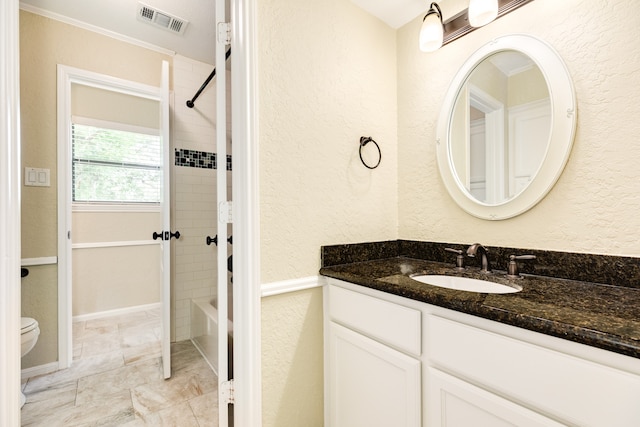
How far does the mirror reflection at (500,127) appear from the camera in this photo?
1235mm

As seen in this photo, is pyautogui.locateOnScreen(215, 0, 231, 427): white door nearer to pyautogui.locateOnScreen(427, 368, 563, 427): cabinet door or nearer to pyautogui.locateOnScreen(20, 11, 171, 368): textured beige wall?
pyautogui.locateOnScreen(427, 368, 563, 427): cabinet door

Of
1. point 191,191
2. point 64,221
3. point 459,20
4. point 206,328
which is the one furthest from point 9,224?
point 459,20

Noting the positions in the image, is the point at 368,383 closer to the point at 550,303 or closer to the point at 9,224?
the point at 550,303

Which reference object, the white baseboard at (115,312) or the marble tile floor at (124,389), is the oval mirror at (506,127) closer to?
the marble tile floor at (124,389)

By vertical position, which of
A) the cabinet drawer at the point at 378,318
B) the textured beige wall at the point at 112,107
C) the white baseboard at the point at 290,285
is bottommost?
the cabinet drawer at the point at 378,318

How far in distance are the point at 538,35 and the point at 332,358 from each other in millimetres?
1732

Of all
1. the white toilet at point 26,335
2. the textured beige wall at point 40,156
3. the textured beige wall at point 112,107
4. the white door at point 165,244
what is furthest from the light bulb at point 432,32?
the textured beige wall at point 112,107

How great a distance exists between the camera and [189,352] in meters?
2.33

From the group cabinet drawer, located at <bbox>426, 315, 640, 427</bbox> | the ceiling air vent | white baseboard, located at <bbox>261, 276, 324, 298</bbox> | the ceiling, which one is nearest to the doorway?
the ceiling

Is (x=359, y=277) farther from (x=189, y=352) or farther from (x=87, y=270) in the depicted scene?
(x=87, y=270)

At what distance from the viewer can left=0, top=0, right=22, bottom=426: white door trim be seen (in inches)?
40.6

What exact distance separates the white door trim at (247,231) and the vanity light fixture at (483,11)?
3.14ft

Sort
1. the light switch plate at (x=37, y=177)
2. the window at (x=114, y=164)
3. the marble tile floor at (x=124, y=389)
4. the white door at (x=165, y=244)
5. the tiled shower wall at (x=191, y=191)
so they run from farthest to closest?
the window at (x=114, y=164), the tiled shower wall at (x=191, y=191), the light switch plate at (x=37, y=177), the white door at (x=165, y=244), the marble tile floor at (x=124, y=389)

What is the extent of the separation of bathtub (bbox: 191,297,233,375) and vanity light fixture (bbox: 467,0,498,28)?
211cm
